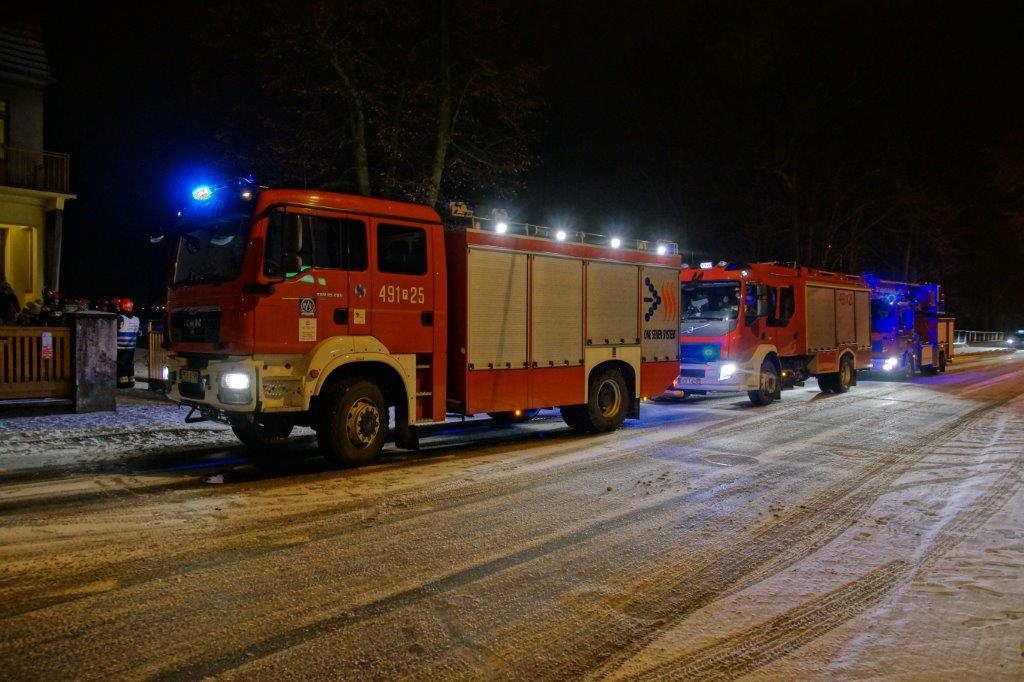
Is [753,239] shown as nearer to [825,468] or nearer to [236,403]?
[825,468]

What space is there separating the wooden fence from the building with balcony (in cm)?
1099

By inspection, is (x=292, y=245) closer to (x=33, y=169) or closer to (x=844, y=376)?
(x=844, y=376)

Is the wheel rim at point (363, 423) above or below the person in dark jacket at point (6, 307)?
below

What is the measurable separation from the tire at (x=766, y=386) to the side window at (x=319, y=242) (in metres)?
9.48

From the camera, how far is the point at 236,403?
25.2ft

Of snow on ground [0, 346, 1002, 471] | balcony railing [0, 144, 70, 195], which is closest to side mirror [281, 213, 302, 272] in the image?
snow on ground [0, 346, 1002, 471]

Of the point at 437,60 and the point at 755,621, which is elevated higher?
the point at 437,60

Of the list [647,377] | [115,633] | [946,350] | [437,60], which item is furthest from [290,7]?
[946,350]

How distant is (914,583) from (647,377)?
7274mm

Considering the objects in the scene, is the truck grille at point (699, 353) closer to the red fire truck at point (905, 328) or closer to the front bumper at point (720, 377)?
the front bumper at point (720, 377)

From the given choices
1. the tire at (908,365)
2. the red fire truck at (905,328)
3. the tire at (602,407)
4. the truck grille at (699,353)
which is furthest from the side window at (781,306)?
the tire at (908,365)

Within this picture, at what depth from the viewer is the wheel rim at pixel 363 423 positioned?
27.4 feet

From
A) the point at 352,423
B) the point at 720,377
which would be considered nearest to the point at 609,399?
the point at 720,377

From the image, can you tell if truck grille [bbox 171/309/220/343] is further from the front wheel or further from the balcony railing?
the front wheel
